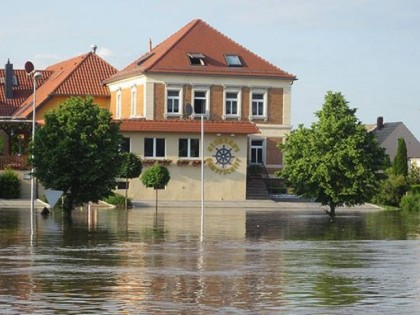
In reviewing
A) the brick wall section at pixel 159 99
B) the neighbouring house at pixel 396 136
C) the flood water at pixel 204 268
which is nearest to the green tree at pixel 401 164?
the brick wall section at pixel 159 99

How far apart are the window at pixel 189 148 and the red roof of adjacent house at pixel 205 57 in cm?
634

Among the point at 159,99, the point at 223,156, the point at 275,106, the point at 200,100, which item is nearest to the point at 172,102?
the point at 159,99

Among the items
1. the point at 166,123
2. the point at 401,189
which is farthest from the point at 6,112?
the point at 401,189

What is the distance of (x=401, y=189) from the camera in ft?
251

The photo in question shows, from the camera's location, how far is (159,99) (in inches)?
3086

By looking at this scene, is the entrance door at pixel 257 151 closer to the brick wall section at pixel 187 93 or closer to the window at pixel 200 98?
the window at pixel 200 98

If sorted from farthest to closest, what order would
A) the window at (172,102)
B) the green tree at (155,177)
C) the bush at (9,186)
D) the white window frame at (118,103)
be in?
the white window frame at (118,103) < the window at (172,102) < the green tree at (155,177) < the bush at (9,186)

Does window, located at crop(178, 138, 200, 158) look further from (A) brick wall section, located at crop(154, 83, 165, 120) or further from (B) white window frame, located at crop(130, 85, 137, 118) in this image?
(B) white window frame, located at crop(130, 85, 137, 118)

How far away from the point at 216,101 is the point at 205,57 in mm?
3040

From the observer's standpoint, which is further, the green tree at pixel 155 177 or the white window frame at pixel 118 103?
the white window frame at pixel 118 103

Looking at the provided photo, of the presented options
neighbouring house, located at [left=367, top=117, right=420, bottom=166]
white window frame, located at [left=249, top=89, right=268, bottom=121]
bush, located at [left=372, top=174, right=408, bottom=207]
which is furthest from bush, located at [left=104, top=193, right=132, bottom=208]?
neighbouring house, located at [left=367, top=117, right=420, bottom=166]

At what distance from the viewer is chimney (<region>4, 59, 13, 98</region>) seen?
285ft

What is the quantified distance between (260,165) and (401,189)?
30.2ft

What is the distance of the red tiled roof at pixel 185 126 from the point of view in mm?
72250
